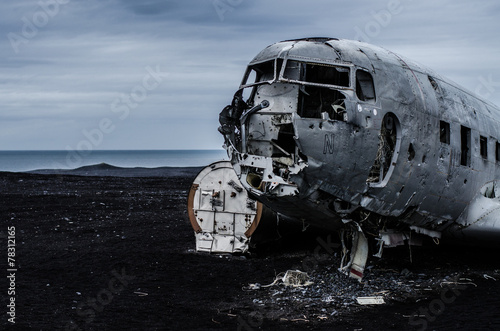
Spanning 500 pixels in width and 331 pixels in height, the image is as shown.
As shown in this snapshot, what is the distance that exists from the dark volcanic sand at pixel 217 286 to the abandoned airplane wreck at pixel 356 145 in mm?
1141

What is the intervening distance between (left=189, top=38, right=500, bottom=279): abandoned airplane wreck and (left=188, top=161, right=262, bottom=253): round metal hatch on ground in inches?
143

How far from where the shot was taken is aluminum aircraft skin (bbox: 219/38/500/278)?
10.9 metres

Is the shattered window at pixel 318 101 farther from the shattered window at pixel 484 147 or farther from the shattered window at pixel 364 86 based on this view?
the shattered window at pixel 484 147

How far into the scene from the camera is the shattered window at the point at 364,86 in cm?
1148

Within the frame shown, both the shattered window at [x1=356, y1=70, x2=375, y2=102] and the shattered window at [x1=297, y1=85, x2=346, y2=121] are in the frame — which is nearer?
the shattered window at [x1=297, y1=85, x2=346, y2=121]

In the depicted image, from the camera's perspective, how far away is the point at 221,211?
53.5 feet

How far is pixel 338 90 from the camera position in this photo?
36.4ft

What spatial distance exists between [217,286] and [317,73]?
18.1 feet

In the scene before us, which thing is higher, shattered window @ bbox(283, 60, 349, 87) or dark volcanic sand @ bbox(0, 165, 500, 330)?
shattered window @ bbox(283, 60, 349, 87)

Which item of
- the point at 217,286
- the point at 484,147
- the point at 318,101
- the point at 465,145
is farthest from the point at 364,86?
the point at 217,286

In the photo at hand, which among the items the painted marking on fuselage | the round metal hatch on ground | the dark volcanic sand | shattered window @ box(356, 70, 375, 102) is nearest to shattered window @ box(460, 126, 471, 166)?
the dark volcanic sand

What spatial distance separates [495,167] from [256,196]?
741 cm

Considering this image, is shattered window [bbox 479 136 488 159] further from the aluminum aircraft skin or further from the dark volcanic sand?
the dark volcanic sand

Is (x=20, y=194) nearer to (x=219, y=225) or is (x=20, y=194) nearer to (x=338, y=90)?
(x=219, y=225)
